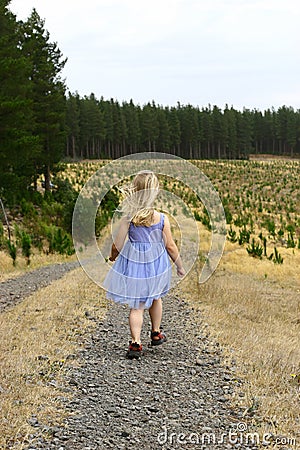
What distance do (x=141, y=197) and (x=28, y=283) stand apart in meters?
6.93

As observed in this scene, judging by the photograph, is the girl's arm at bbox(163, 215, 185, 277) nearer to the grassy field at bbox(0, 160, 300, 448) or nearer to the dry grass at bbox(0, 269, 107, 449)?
the grassy field at bbox(0, 160, 300, 448)

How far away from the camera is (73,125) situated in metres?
69.6

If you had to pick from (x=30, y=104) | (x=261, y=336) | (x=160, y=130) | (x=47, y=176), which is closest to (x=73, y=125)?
(x=160, y=130)

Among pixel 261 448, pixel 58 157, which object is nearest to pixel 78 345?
pixel 261 448

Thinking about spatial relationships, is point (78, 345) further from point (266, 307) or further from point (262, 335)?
point (266, 307)

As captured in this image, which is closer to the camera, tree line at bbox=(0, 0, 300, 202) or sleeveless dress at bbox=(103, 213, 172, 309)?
sleeveless dress at bbox=(103, 213, 172, 309)

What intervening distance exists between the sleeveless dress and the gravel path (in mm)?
3791

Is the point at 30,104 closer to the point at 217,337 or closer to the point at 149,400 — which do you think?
the point at 217,337

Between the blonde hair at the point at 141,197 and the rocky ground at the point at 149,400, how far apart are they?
1.37m

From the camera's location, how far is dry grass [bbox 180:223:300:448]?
3.98 metres

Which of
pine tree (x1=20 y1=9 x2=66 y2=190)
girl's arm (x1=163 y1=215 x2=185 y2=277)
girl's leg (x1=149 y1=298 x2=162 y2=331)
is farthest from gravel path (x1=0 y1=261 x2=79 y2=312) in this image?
pine tree (x1=20 y1=9 x2=66 y2=190)

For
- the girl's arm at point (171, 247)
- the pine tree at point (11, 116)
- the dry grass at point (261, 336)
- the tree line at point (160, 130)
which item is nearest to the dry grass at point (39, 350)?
the girl's arm at point (171, 247)

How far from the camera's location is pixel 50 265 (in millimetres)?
15234

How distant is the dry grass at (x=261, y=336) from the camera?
157 inches
